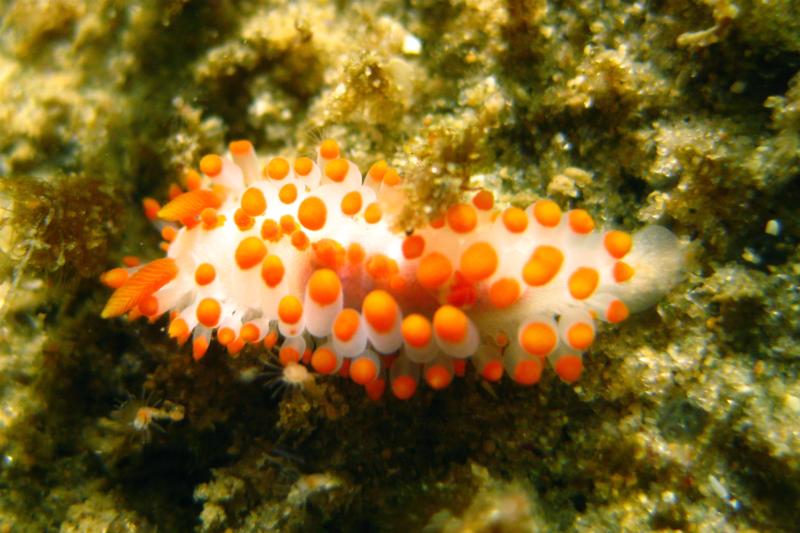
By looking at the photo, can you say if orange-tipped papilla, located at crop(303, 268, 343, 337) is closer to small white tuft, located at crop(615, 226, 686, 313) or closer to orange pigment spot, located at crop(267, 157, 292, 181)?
orange pigment spot, located at crop(267, 157, 292, 181)

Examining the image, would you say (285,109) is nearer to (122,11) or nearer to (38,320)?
(122,11)

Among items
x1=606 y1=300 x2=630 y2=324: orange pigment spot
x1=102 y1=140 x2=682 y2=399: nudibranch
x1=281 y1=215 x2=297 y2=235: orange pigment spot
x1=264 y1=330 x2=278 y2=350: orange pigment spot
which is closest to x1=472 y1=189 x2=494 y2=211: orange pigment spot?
x1=102 y1=140 x2=682 y2=399: nudibranch

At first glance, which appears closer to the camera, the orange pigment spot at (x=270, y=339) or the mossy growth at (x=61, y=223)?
the orange pigment spot at (x=270, y=339)

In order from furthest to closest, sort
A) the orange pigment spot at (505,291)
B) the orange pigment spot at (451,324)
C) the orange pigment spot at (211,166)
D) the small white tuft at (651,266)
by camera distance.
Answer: the orange pigment spot at (211,166)
the small white tuft at (651,266)
the orange pigment spot at (505,291)
the orange pigment spot at (451,324)

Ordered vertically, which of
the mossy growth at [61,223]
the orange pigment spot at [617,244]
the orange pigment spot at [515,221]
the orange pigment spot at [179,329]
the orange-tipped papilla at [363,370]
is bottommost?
the mossy growth at [61,223]

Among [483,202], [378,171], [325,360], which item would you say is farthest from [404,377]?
[378,171]

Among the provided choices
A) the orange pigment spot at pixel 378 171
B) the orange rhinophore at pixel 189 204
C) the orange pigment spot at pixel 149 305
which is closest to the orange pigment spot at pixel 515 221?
the orange pigment spot at pixel 378 171

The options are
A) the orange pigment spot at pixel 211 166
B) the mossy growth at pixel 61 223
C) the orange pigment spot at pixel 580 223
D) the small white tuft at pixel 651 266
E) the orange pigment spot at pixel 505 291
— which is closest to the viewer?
the orange pigment spot at pixel 505 291

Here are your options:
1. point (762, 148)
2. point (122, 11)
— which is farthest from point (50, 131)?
point (762, 148)

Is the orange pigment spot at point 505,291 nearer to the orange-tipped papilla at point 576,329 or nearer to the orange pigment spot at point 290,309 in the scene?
the orange-tipped papilla at point 576,329
